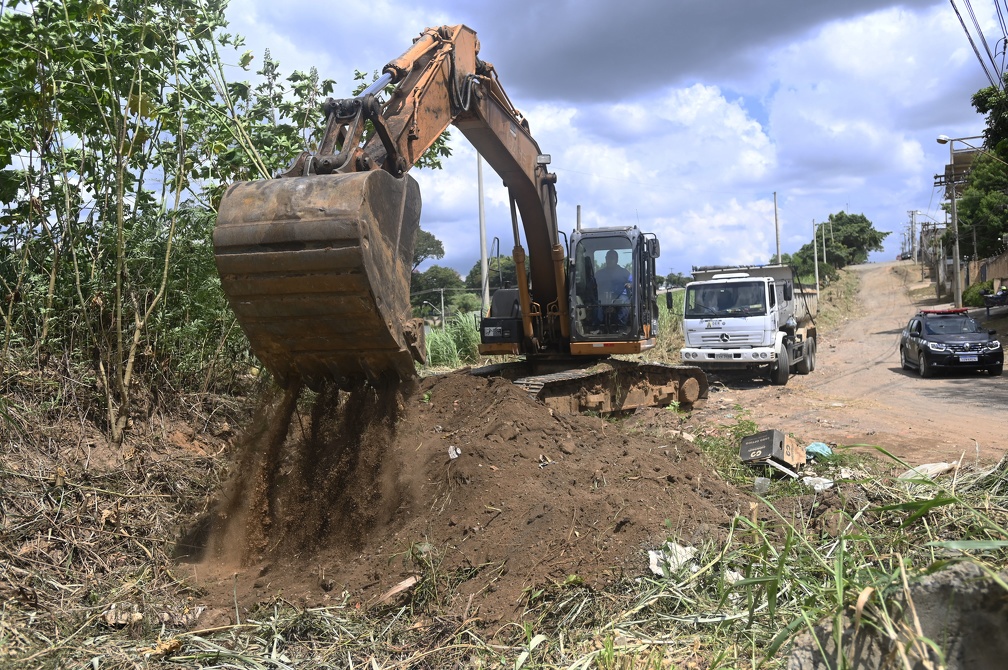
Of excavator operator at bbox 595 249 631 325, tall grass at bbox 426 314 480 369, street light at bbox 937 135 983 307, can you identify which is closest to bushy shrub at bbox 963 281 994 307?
street light at bbox 937 135 983 307

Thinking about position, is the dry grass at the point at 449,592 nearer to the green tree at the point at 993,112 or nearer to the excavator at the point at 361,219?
the excavator at the point at 361,219

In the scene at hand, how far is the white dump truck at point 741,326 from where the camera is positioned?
16.5 metres

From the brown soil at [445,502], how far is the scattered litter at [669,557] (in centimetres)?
9

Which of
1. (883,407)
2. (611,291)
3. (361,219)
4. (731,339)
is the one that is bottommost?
(883,407)

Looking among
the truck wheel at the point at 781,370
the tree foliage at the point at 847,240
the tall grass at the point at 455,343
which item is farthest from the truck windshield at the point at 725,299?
the tree foliage at the point at 847,240

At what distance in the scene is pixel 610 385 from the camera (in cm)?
1105

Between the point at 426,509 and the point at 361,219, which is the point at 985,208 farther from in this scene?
the point at 361,219

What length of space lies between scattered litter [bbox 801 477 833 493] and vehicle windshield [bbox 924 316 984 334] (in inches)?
491

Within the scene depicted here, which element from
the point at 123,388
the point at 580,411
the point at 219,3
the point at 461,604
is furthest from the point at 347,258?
the point at 580,411

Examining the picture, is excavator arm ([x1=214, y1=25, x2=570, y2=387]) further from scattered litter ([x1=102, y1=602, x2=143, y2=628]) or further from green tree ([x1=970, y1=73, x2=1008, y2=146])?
green tree ([x1=970, y1=73, x2=1008, y2=146])

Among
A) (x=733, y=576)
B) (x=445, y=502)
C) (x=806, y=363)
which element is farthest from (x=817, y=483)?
(x=806, y=363)

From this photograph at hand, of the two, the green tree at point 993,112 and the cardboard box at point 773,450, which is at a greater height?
the green tree at point 993,112

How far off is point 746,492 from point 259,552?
12.6ft

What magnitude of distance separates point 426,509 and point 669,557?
183 centimetres
